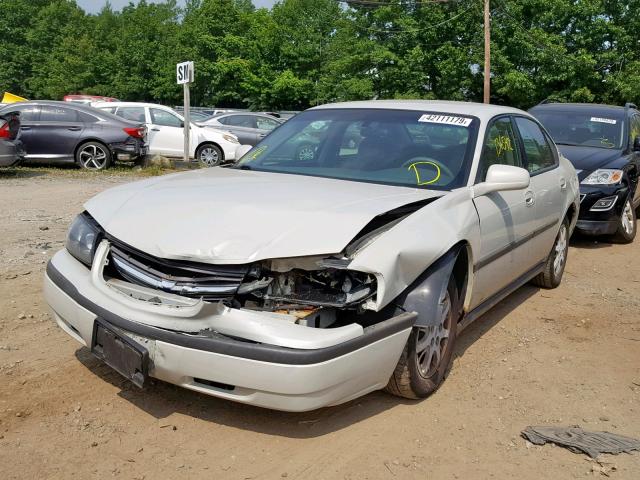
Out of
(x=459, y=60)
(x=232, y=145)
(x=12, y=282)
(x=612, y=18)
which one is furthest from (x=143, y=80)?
(x=12, y=282)

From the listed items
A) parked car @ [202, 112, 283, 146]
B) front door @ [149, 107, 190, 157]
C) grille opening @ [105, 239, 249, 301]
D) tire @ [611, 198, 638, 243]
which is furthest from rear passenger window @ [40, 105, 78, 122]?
grille opening @ [105, 239, 249, 301]

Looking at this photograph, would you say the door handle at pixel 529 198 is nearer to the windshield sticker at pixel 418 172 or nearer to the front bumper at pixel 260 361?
the windshield sticker at pixel 418 172

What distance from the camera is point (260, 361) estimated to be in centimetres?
280

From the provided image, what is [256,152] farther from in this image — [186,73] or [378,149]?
[186,73]

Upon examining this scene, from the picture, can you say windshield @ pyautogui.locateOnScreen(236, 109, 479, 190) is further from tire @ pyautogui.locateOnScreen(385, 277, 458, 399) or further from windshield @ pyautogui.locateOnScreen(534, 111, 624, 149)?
windshield @ pyautogui.locateOnScreen(534, 111, 624, 149)

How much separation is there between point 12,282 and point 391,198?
3390mm

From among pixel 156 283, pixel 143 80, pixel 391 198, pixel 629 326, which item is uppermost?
pixel 143 80

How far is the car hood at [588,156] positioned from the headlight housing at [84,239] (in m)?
6.25

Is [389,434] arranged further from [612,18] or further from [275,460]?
[612,18]

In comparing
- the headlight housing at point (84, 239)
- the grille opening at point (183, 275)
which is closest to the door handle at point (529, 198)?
the grille opening at point (183, 275)

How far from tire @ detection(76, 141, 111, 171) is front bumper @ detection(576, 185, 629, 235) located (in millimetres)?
9575

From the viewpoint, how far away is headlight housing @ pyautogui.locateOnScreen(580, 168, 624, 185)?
7855mm

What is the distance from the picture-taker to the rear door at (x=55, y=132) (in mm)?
13312

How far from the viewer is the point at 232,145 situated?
15906 mm
